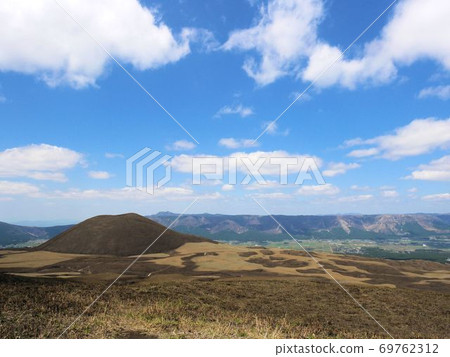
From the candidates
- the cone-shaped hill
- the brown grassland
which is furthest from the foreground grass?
the cone-shaped hill

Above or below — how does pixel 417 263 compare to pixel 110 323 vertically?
below

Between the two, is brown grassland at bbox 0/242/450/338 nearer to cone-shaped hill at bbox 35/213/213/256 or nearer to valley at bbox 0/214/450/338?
valley at bbox 0/214/450/338

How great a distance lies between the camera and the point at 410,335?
61.0 ft

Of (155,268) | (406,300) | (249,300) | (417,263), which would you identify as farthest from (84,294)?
(417,263)

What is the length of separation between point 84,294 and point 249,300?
13.6 m

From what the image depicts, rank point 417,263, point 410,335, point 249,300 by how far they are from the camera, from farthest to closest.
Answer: point 417,263 < point 249,300 < point 410,335

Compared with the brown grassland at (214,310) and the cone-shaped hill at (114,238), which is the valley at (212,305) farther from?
the cone-shaped hill at (114,238)

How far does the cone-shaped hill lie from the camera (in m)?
84.2

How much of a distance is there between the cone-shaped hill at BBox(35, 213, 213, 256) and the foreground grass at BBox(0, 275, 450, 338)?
59.8m

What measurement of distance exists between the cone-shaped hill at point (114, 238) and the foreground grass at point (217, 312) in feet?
196

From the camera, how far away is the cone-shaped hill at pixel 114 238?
3314 inches

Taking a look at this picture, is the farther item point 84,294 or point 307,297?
point 307,297

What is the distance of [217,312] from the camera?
62.4ft

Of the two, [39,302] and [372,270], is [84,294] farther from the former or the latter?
[372,270]
